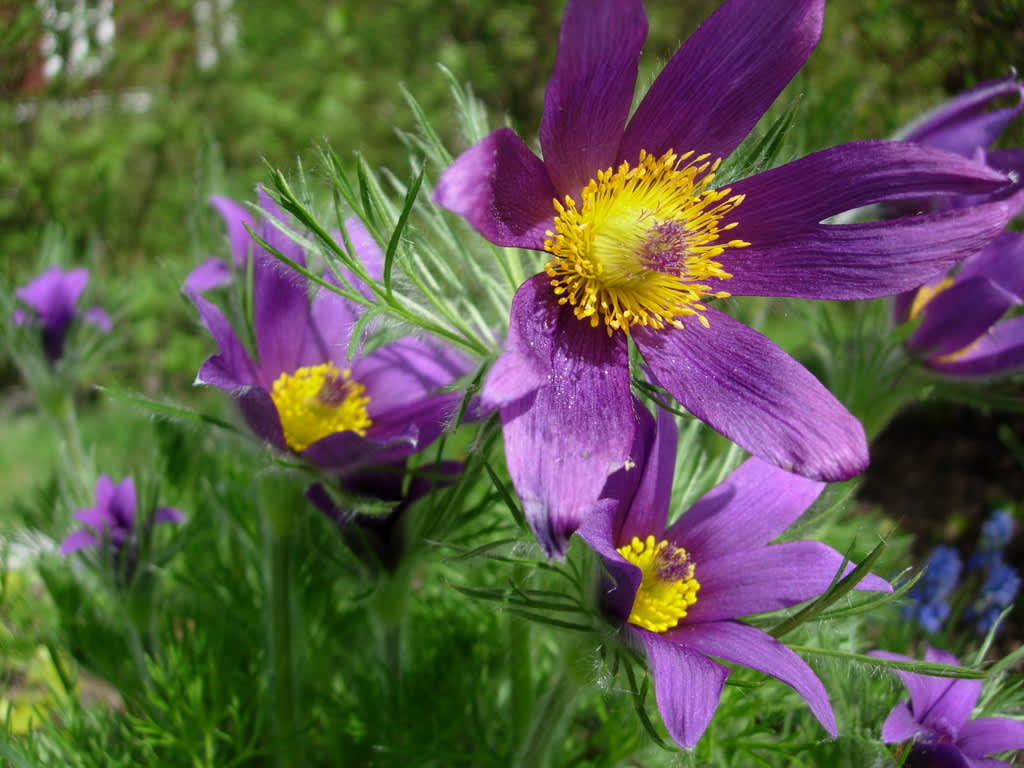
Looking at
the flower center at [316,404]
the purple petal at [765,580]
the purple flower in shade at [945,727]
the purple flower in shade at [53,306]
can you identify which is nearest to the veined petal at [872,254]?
the purple petal at [765,580]

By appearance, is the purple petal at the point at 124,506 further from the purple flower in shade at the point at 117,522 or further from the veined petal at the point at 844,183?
the veined petal at the point at 844,183

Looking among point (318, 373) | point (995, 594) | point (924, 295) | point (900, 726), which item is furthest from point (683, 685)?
point (995, 594)

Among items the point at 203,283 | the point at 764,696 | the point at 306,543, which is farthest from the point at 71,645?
the point at 764,696

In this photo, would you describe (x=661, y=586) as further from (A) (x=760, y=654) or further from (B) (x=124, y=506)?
(B) (x=124, y=506)

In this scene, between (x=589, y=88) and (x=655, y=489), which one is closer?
(x=589, y=88)

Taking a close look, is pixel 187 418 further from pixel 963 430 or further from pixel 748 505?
pixel 963 430

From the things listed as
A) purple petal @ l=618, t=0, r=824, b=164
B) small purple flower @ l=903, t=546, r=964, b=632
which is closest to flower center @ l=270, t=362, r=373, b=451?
purple petal @ l=618, t=0, r=824, b=164

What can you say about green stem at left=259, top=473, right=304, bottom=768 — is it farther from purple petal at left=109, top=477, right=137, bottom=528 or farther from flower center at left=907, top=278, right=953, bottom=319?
flower center at left=907, top=278, right=953, bottom=319
